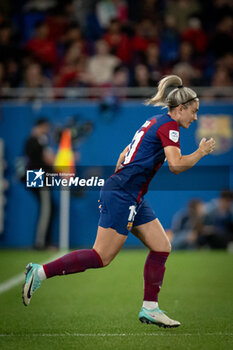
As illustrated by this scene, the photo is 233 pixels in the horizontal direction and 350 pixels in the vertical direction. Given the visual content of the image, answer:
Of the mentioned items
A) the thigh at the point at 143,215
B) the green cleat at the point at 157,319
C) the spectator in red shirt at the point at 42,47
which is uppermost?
the spectator in red shirt at the point at 42,47

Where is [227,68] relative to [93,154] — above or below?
above

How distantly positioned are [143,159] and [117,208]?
1.50 feet

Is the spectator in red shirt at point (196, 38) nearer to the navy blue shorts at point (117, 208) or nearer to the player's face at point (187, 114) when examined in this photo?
the player's face at point (187, 114)

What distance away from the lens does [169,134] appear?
531 centimetres

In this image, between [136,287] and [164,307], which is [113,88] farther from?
[164,307]

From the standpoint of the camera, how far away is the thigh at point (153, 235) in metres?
5.70

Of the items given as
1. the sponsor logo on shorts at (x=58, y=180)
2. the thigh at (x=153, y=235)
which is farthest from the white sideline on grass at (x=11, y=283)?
the thigh at (x=153, y=235)

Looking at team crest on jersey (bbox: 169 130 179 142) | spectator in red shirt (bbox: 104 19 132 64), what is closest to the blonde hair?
team crest on jersey (bbox: 169 130 179 142)

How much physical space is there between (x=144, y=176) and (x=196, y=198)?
23.5ft

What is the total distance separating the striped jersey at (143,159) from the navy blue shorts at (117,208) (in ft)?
0.18

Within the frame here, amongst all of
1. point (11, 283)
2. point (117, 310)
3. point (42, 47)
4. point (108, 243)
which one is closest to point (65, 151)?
point (42, 47)

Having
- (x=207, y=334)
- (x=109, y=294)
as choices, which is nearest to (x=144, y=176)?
(x=207, y=334)

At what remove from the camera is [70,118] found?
1280cm

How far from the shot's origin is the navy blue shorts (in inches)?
213
